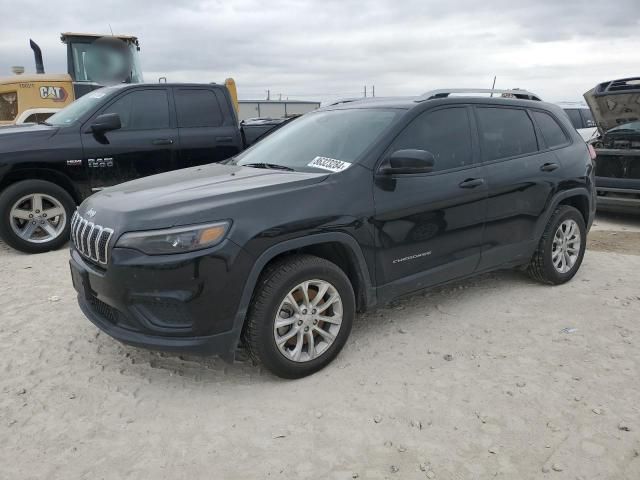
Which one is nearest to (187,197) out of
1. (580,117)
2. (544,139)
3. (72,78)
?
(544,139)

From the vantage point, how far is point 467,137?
4.05m

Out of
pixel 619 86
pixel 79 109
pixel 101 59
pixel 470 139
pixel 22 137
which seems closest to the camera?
pixel 470 139

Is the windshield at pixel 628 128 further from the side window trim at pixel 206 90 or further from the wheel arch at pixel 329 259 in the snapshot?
the wheel arch at pixel 329 259

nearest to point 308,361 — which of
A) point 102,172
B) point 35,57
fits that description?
point 102,172

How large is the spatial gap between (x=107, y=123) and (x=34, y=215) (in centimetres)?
131

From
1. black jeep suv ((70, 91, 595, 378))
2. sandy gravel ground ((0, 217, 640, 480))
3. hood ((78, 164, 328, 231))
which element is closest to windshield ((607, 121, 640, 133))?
black jeep suv ((70, 91, 595, 378))

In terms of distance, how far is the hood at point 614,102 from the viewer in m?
7.19

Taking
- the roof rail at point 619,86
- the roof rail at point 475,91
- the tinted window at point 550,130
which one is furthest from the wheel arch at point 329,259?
the roof rail at point 619,86

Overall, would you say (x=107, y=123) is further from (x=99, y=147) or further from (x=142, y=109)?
(x=142, y=109)

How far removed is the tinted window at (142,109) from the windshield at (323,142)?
2738 mm

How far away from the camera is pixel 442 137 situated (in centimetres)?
390

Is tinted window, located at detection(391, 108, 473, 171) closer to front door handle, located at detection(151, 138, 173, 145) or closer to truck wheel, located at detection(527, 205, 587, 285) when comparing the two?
truck wheel, located at detection(527, 205, 587, 285)

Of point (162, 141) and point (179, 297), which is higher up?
point (162, 141)

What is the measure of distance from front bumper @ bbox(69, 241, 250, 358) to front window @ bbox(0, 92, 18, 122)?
7.32 metres
